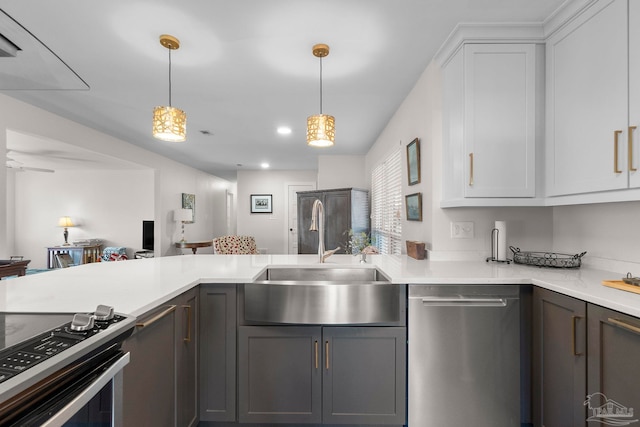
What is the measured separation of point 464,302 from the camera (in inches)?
60.5

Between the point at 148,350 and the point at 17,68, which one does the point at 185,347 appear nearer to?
the point at 148,350

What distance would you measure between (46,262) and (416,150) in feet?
27.9

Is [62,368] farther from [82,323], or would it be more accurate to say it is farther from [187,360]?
[187,360]

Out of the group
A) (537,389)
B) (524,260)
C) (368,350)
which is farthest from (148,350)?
(524,260)

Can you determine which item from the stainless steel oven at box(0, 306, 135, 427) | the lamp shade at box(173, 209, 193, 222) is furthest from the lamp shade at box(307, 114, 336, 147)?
the lamp shade at box(173, 209, 193, 222)

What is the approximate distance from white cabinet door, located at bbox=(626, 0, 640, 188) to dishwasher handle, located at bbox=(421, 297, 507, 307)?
0.76 m

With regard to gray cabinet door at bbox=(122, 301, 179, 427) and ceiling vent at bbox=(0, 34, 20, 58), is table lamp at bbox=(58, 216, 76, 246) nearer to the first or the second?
gray cabinet door at bbox=(122, 301, 179, 427)

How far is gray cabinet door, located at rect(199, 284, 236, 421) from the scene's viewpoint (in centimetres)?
158

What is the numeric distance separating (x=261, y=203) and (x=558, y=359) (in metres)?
7.27

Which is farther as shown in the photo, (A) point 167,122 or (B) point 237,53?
(B) point 237,53

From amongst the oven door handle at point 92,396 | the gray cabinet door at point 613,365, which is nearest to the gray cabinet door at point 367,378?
the gray cabinet door at point 613,365

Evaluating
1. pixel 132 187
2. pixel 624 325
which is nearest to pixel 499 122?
pixel 624 325

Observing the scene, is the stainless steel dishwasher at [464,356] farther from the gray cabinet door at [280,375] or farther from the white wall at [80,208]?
the white wall at [80,208]

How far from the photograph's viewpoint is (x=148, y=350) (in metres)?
1.14
